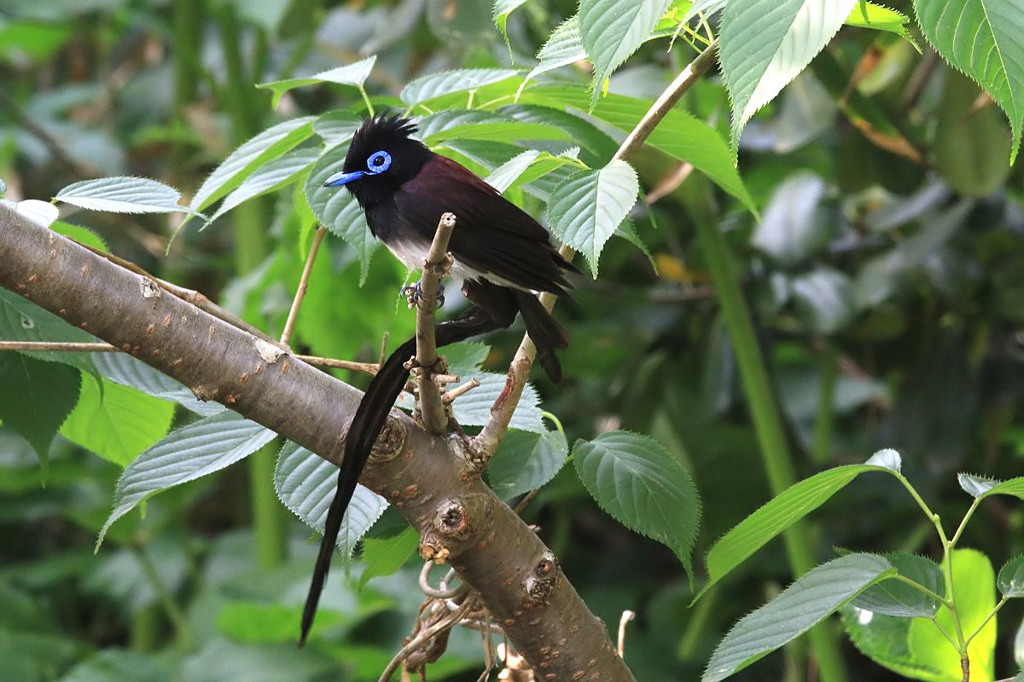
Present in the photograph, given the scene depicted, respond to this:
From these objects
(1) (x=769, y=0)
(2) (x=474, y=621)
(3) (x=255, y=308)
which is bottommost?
(2) (x=474, y=621)

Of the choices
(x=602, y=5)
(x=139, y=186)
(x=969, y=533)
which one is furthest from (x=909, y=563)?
(x=969, y=533)

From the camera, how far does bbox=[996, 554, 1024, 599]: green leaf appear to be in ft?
2.14

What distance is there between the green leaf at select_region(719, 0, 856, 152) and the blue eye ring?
291mm

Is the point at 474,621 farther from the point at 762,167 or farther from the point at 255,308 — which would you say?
the point at 762,167

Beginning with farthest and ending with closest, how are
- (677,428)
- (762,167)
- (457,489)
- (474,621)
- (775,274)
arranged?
(762,167), (677,428), (775,274), (474,621), (457,489)

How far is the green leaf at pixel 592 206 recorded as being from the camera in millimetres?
582

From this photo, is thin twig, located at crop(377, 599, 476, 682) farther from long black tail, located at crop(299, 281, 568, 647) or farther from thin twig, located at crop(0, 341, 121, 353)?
thin twig, located at crop(0, 341, 121, 353)

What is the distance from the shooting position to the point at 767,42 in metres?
0.55

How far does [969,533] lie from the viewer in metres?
1.77

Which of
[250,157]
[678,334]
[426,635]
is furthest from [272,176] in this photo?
[678,334]

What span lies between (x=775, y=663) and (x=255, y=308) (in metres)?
1.06

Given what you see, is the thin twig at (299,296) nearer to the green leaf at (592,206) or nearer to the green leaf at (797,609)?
the green leaf at (592,206)

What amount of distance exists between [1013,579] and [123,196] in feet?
2.00

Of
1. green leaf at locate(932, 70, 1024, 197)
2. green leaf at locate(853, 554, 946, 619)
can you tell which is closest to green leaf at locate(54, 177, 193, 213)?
green leaf at locate(853, 554, 946, 619)
